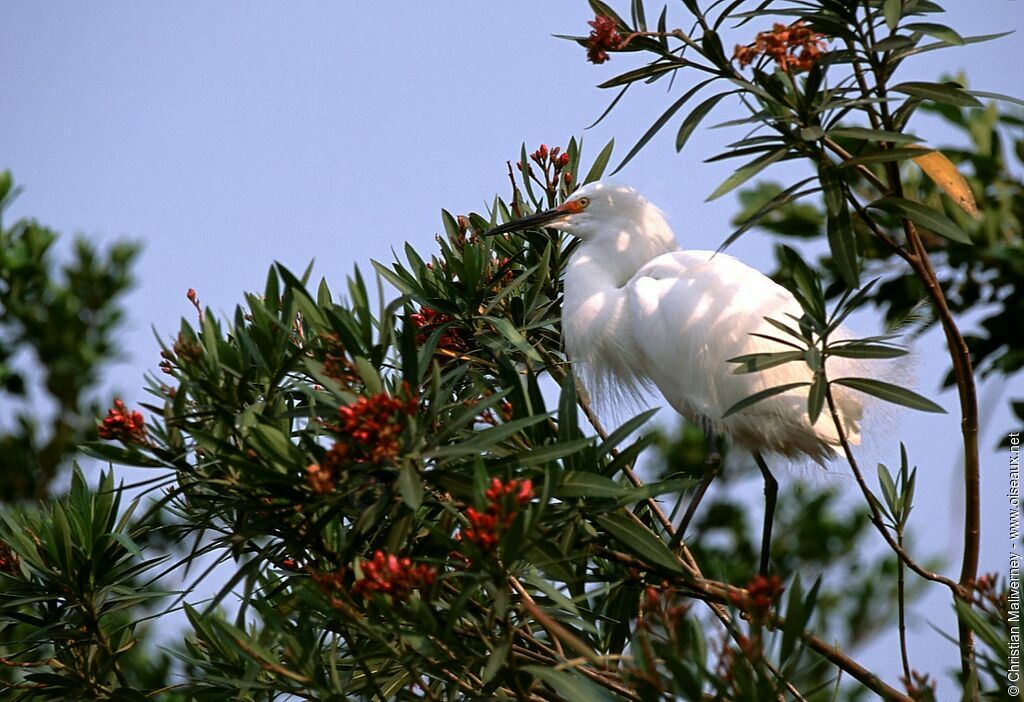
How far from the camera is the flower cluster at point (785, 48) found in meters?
1.82

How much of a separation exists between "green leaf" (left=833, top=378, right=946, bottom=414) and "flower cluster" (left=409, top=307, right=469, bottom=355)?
976 mm

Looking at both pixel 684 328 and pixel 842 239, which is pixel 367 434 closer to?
pixel 842 239

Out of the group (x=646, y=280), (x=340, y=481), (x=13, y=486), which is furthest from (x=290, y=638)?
(x=13, y=486)

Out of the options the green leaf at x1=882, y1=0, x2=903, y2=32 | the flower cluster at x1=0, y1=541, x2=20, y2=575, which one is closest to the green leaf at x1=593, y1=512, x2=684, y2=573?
the green leaf at x1=882, y1=0, x2=903, y2=32

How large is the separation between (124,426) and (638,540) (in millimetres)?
885

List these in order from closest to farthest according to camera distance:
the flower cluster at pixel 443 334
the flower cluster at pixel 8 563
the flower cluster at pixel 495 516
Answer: the flower cluster at pixel 495 516 → the flower cluster at pixel 8 563 → the flower cluster at pixel 443 334

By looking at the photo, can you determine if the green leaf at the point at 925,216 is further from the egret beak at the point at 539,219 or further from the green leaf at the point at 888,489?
the egret beak at the point at 539,219

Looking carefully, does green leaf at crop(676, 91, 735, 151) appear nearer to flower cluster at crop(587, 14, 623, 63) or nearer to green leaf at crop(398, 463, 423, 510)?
flower cluster at crop(587, 14, 623, 63)

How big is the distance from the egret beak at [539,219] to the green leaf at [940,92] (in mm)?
1185

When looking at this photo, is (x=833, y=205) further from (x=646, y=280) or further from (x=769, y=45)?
(x=646, y=280)

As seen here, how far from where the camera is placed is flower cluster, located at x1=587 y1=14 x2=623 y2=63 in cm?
202

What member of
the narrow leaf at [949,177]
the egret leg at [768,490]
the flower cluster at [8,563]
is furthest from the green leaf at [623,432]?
the egret leg at [768,490]

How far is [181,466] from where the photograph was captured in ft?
6.00

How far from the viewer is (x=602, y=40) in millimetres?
2023
